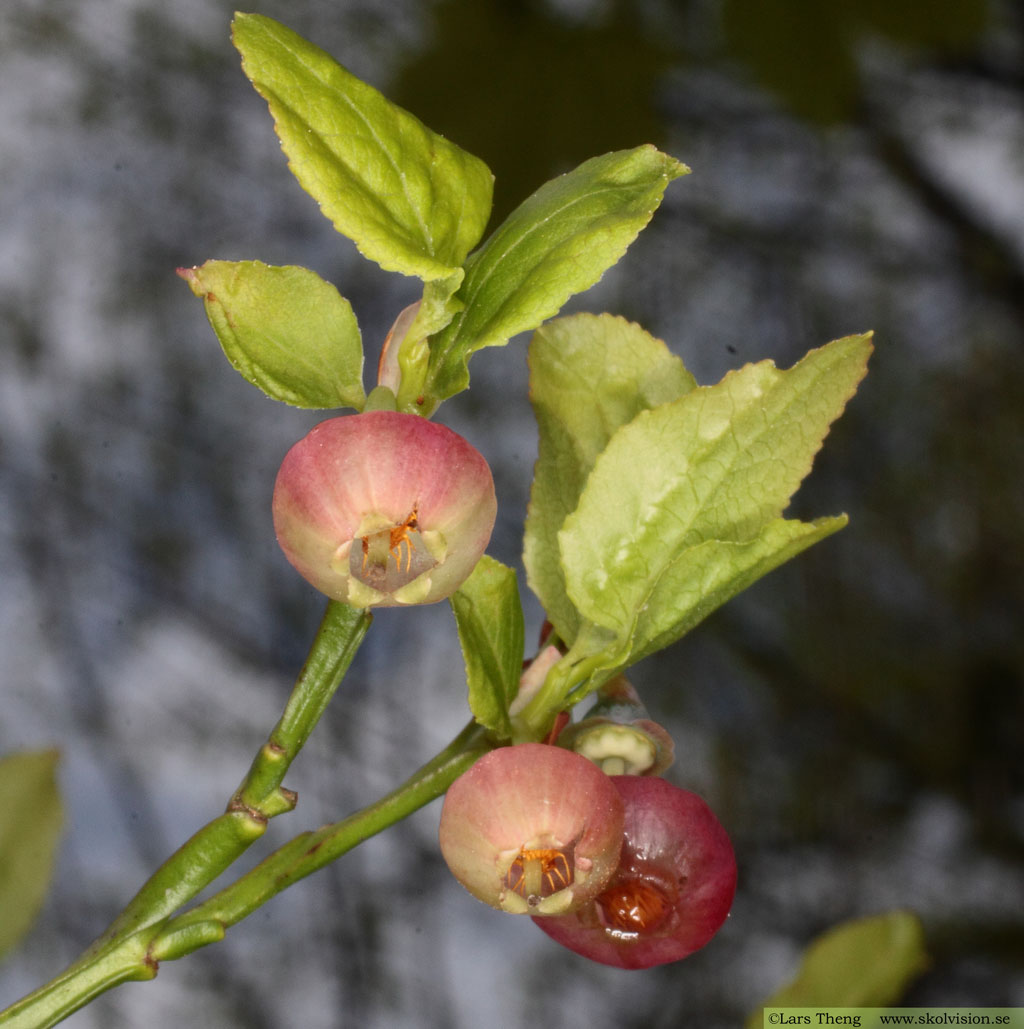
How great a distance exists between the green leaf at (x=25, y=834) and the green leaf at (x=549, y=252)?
5.9 inches

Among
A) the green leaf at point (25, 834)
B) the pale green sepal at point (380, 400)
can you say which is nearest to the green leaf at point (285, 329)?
the pale green sepal at point (380, 400)

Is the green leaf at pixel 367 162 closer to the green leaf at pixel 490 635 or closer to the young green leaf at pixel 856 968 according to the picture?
the green leaf at pixel 490 635

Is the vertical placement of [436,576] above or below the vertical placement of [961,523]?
above

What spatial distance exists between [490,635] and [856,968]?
0.48 ft

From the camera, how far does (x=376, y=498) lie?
145mm

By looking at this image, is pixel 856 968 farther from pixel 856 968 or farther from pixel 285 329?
pixel 285 329

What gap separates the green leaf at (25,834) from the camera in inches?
9.3

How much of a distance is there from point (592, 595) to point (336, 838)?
5 cm

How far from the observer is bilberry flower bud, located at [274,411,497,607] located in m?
0.15

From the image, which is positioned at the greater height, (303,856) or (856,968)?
(303,856)

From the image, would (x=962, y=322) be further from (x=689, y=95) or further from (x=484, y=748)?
(x=484, y=748)

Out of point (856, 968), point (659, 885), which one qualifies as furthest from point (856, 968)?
point (659, 885)

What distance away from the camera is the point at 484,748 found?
0.58 ft

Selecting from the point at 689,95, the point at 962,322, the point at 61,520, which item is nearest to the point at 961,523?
the point at 962,322
